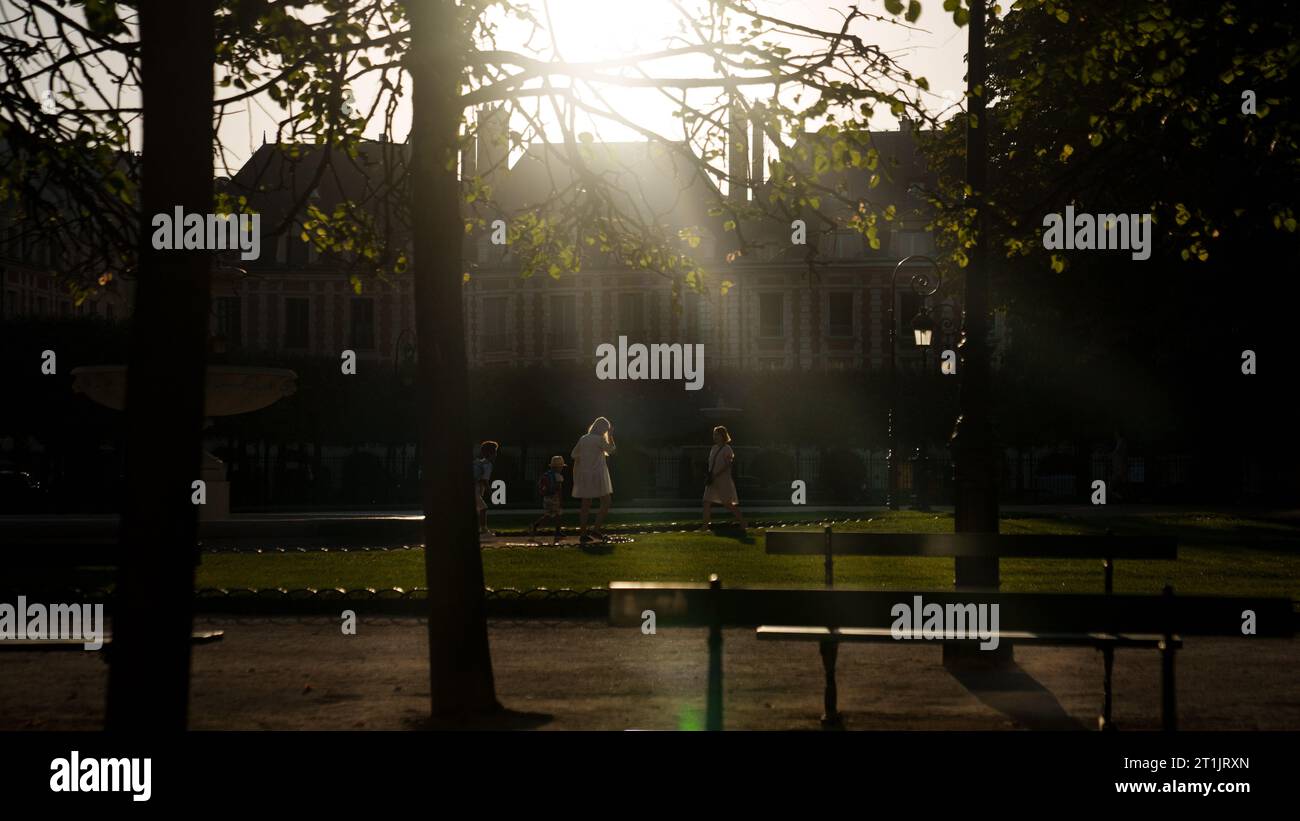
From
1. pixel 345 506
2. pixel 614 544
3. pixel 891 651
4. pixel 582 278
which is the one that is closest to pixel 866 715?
pixel 891 651

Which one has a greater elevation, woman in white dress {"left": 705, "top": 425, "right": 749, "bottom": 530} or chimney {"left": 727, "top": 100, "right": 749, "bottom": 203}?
chimney {"left": 727, "top": 100, "right": 749, "bottom": 203}

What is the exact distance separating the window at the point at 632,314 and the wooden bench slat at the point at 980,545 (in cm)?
5403

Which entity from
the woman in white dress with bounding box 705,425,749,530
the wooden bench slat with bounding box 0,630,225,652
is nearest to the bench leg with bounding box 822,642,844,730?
the wooden bench slat with bounding box 0,630,225,652

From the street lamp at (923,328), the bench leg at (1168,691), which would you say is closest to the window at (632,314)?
the street lamp at (923,328)

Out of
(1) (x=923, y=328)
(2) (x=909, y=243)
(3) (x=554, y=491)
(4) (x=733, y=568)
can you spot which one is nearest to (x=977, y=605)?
(4) (x=733, y=568)

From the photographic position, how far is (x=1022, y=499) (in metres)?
39.8

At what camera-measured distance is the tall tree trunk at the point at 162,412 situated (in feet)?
18.0

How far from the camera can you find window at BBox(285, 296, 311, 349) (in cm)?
6512

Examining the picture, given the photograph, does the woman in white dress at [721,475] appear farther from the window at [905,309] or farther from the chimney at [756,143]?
the window at [905,309]

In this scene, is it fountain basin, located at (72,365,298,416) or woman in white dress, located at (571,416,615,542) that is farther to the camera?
woman in white dress, located at (571,416,615,542)

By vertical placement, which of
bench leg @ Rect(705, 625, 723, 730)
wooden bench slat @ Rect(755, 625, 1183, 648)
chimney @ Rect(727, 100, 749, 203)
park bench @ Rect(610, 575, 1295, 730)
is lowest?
bench leg @ Rect(705, 625, 723, 730)

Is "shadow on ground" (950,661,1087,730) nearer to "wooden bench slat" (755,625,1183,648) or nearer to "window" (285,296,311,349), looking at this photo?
"wooden bench slat" (755,625,1183,648)

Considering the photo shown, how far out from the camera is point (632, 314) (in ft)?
209

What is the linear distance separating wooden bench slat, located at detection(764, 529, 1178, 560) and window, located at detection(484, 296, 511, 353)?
5548cm
